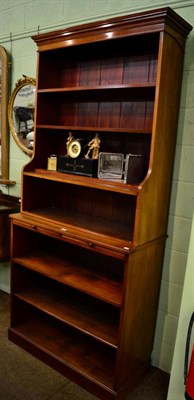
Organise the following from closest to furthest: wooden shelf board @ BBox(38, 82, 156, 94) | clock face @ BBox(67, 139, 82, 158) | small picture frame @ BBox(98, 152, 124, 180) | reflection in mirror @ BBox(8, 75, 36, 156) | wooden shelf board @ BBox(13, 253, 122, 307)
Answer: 1. wooden shelf board @ BBox(38, 82, 156, 94)
2. wooden shelf board @ BBox(13, 253, 122, 307)
3. small picture frame @ BBox(98, 152, 124, 180)
4. clock face @ BBox(67, 139, 82, 158)
5. reflection in mirror @ BBox(8, 75, 36, 156)

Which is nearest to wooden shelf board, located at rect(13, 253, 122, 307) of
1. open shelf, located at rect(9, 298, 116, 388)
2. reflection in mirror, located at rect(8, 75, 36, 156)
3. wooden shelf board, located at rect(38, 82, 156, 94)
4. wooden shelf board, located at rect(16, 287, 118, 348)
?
wooden shelf board, located at rect(16, 287, 118, 348)

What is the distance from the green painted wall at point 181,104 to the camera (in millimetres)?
1897

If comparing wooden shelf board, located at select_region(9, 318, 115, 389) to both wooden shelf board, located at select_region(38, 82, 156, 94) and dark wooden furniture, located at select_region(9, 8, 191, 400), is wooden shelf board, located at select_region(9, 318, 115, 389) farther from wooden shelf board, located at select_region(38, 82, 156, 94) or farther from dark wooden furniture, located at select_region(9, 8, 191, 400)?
wooden shelf board, located at select_region(38, 82, 156, 94)

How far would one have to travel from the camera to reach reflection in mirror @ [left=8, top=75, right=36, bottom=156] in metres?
2.67

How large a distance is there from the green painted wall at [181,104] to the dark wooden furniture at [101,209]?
67 mm

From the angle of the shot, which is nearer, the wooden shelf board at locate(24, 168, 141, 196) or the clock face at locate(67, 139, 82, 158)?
the wooden shelf board at locate(24, 168, 141, 196)

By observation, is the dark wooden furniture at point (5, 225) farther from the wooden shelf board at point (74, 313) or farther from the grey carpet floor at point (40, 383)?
the grey carpet floor at point (40, 383)

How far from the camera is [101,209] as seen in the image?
2.26 metres

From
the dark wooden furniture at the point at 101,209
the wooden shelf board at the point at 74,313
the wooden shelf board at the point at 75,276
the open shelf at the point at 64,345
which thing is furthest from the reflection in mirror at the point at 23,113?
the open shelf at the point at 64,345

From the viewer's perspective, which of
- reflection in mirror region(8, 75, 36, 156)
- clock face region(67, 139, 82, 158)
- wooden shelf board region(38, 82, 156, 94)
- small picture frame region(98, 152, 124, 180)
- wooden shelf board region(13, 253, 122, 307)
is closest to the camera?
wooden shelf board region(38, 82, 156, 94)

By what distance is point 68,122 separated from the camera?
2365 mm

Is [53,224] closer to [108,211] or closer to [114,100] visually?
[108,211]

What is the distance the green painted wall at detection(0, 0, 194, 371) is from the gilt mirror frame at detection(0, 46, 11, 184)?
0.10 metres

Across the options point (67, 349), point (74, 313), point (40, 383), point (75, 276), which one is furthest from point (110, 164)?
point (40, 383)
